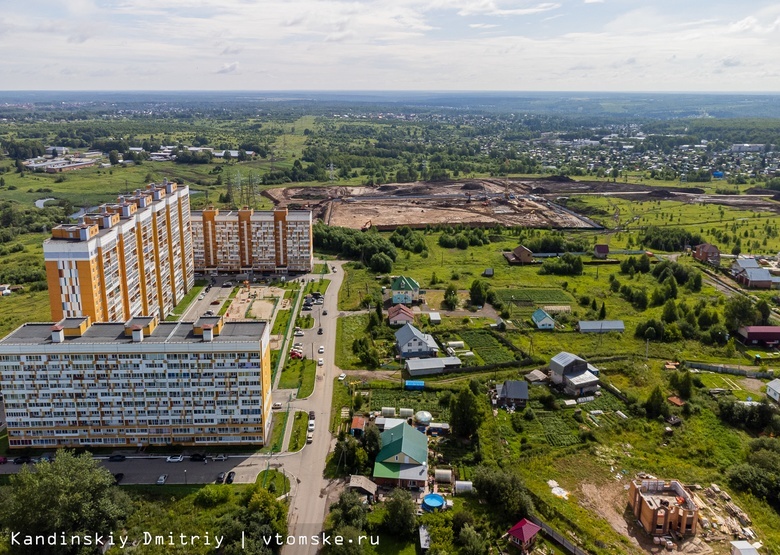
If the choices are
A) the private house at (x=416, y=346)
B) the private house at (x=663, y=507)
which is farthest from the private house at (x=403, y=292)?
the private house at (x=663, y=507)

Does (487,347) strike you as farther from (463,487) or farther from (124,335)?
(124,335)

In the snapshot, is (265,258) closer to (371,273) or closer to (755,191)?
(371,273)

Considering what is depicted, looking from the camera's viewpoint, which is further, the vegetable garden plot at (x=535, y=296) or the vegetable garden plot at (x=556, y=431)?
the vegetable garden plot at (x=535, y=296)

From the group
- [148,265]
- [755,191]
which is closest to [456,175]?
[755,191]

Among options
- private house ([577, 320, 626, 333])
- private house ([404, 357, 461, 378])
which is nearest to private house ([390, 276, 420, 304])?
private house ([404, 357, 461, 378])

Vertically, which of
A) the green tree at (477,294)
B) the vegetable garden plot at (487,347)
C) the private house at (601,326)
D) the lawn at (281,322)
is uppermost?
the green tree at (477,294)

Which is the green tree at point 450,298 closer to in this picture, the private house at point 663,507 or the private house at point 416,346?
the private house at point 416,346
